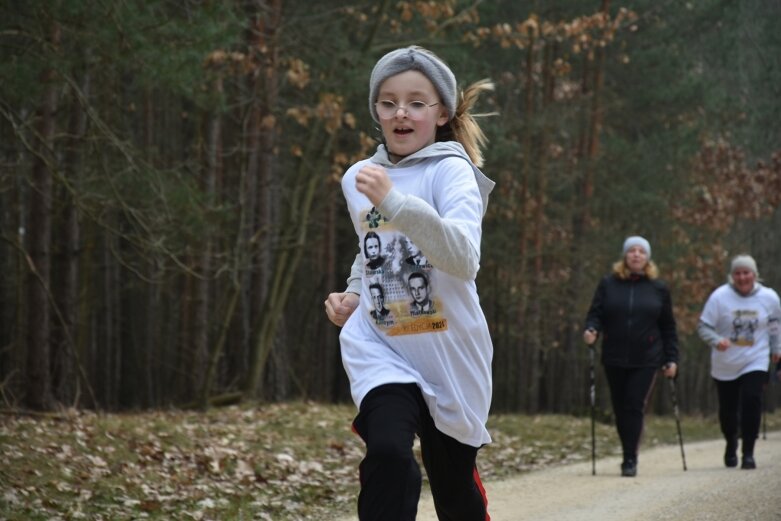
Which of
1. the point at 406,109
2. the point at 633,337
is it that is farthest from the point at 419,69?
the point at 633,337

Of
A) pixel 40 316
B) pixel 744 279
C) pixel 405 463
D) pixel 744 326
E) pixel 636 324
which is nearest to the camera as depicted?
pixel 405 463

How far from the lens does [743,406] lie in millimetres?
12078

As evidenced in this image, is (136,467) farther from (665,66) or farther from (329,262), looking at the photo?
(665,66)

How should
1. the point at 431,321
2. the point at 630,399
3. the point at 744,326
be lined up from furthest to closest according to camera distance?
1. the point at 744,326
2. the point at 630,399
3. the point at 431,321

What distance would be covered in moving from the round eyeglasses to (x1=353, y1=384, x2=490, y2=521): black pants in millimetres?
1097

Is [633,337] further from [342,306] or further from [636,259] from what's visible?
[342,306]

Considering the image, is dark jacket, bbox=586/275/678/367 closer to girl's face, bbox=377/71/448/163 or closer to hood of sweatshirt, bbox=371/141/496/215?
hood of sweatshirt, bbox=371/141/496/215

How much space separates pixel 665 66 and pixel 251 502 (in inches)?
948

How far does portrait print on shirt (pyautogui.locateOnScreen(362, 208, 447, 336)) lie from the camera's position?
4.34 meters

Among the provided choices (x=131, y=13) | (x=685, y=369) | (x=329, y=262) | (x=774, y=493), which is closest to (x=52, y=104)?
(x=131, y=13)

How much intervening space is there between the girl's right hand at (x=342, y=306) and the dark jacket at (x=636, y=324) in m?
6.81

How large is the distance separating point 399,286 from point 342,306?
16.0 inches

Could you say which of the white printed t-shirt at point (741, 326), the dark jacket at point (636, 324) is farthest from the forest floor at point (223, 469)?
the dark jacket at point (636, 324)

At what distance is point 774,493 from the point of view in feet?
30.8
